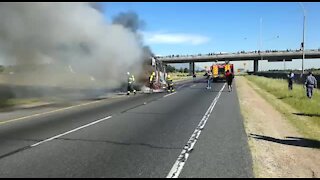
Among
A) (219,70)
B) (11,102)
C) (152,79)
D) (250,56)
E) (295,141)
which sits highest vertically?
Answer: (250,56)

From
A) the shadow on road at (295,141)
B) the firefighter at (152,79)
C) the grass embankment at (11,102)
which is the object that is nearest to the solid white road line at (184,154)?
the shadow on road at (295,141)

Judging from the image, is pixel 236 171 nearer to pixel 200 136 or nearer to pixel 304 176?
pixel 304 176

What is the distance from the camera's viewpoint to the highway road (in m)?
6.99

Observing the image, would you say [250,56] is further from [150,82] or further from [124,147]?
[124,147]

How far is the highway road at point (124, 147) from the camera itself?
6.99 m

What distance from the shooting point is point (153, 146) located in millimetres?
9297

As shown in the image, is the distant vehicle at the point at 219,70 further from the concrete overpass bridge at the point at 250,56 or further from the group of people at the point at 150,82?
the concrete overpass bridge at the point at 250,56

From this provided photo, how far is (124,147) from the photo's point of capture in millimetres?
9102

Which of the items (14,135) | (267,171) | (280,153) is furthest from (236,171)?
(14,135)

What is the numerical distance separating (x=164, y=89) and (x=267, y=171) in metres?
27.8

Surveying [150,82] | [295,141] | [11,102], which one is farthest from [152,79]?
[295,141]

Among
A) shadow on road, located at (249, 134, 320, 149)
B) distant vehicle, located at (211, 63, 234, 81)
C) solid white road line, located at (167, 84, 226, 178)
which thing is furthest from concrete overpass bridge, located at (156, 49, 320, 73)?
shadow on road, located at (249, 134, 320, 149)

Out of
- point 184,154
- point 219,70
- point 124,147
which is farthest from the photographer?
point 219,70

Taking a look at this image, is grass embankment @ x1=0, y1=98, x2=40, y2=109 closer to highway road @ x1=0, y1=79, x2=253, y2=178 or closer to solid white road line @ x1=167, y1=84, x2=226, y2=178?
highway road @ x1=0, y1=79, x2=253, y2=178
